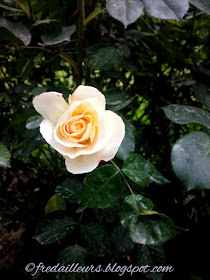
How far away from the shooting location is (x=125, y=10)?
472 millimetres

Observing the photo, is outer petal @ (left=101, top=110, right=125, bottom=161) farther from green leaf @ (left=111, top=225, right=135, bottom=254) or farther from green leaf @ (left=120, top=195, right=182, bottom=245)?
green leaf @ (left=111, top=225, right=135, bottom=254)

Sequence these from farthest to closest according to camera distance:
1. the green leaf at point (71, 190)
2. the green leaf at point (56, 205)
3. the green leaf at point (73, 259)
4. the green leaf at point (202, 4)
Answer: the green leaf at point (56, 205), the green leaf at point (71, 190), the green leaf at point (73, 259), the green leaf at point (202, 4)

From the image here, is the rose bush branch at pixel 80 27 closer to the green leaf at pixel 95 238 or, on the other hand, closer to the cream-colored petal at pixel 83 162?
the cream-colored petal at pixel 83 162

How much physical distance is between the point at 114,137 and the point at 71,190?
0.40 meters

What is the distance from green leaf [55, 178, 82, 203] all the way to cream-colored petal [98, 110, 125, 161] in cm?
37

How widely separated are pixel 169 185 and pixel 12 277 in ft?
3.22

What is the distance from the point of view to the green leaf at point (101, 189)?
515mm

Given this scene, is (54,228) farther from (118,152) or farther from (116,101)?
(116,101)

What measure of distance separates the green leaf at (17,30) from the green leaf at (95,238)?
0.58 m

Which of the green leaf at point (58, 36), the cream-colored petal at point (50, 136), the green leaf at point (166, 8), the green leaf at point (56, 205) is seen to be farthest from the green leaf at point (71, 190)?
the green leaf at point (166, 8)

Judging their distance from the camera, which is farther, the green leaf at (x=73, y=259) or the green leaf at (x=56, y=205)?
the green leaf at (x=56, y=205)

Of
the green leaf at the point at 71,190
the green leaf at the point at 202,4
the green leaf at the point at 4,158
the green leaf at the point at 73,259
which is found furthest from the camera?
the green leaf at the point at 71,190

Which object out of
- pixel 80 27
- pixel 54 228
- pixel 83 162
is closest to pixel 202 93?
pixel 80 27

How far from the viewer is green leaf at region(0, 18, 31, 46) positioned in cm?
58
